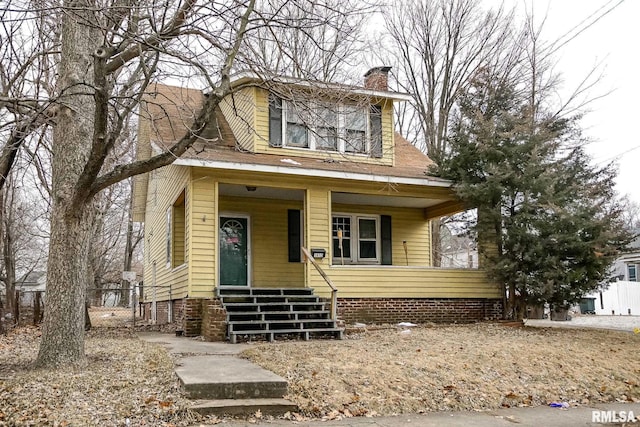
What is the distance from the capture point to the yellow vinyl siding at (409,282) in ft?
43.9

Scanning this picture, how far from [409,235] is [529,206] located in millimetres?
4886

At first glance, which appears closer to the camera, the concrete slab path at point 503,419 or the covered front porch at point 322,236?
the concrete slab path at point 503,419

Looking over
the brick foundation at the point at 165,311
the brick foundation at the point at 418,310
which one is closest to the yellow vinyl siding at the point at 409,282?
the brick foundation at the point at 418,310

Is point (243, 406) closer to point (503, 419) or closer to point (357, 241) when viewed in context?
point (503, 419)

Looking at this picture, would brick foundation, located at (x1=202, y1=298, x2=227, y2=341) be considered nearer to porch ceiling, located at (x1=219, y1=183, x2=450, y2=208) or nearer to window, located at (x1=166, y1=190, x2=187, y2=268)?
porch ceiling, located at (x1=219, y1=183, x2=450, y2=208)

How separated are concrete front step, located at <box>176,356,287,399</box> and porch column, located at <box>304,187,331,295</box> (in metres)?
6.29

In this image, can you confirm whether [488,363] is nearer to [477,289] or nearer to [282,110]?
[477,289]

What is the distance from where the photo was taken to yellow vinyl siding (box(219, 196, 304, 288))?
14.9 m

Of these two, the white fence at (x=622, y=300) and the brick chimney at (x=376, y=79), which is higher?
the brick chimney at (x=376, y=79)

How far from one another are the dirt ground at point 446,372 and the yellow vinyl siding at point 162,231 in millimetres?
4426

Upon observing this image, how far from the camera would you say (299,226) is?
15289mm

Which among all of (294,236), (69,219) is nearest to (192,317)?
(294,236)

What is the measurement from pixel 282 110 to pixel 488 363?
8.52 metres

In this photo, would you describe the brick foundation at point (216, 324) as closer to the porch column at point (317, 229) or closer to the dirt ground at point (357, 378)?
the dirt ground at point (357, 378)
